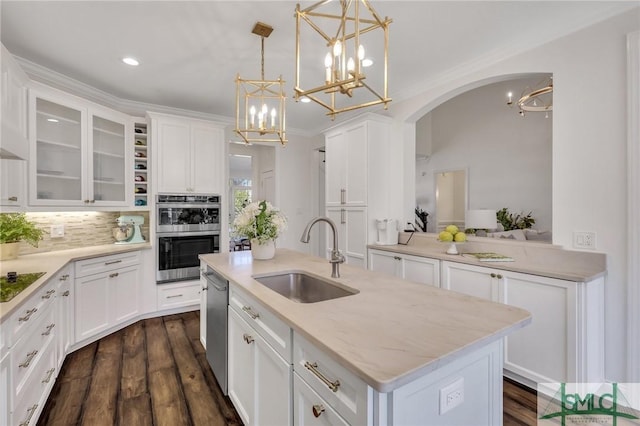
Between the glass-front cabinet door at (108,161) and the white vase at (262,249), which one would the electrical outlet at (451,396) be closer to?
the white vase at (262,249)

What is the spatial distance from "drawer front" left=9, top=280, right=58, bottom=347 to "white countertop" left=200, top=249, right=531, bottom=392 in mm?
1090

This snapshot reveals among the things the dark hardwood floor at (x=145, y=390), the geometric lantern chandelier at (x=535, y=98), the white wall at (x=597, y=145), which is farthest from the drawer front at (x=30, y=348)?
the geometric lantern chandelier at (x=535, y=98)

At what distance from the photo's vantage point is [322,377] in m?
0.97

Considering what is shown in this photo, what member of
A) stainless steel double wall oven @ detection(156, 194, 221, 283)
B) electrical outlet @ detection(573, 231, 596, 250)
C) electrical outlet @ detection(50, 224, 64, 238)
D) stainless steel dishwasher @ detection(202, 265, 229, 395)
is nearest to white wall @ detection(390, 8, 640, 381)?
electrical outlet @ detection(573, 231, 596, 250)

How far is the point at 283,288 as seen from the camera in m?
2.00

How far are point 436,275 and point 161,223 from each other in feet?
10.2

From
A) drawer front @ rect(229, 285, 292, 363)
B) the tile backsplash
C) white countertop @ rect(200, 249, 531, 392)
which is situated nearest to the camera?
white countertop @ rect(200, 249, 531, 392)

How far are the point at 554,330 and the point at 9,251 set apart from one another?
429 cm

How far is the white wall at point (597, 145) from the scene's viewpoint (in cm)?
199

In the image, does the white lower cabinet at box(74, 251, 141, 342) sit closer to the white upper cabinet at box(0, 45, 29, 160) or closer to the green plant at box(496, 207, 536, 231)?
the white upper cabinet at box(0, 45, 29, 160)

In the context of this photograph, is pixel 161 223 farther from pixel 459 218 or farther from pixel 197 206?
pixel 459 218

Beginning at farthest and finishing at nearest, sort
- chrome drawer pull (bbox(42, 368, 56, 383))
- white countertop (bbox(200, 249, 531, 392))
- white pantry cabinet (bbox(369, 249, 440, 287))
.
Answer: white pantry cabinet (bbox(369, 249, 440, 287)) < chrome drawer pull (bbox(42, 368, 56, 383)) < white countertop (bbox(200, 249, 531, 392))

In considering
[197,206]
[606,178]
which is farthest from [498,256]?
[197,206]

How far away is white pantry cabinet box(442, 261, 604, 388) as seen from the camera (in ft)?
6.24
